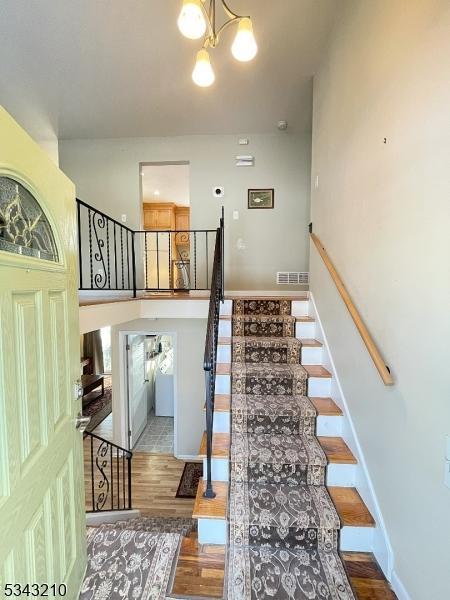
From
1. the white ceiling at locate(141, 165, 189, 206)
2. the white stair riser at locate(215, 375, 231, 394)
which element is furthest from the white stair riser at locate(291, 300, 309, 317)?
the white ceiling at locate(141, 165, 189, 206)

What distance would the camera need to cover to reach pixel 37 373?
1.04 metres

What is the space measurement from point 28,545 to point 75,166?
16.2ft

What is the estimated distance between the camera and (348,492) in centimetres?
176

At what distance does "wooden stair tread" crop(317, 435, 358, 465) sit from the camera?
1803mm

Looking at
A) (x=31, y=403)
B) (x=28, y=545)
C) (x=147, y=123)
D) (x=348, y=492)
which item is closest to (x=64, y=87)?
(x=147, y=123)

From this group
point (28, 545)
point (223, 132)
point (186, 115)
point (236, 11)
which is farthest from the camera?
point (223, 132)

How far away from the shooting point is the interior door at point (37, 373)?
88 centimetres

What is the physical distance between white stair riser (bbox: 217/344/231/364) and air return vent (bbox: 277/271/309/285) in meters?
2.15

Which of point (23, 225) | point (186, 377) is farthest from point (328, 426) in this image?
point (186, 377)

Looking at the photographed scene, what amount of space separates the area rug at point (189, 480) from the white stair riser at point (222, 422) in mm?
2342

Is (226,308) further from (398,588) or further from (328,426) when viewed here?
(398,588)

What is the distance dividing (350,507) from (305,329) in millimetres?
1553

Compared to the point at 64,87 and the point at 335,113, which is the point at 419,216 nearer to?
the point at 335,113

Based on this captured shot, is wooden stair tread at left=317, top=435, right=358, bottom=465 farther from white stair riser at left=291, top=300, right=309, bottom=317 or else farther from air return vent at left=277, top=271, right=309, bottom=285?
air return vent at left=277, top=271, right=309, bottom=285
